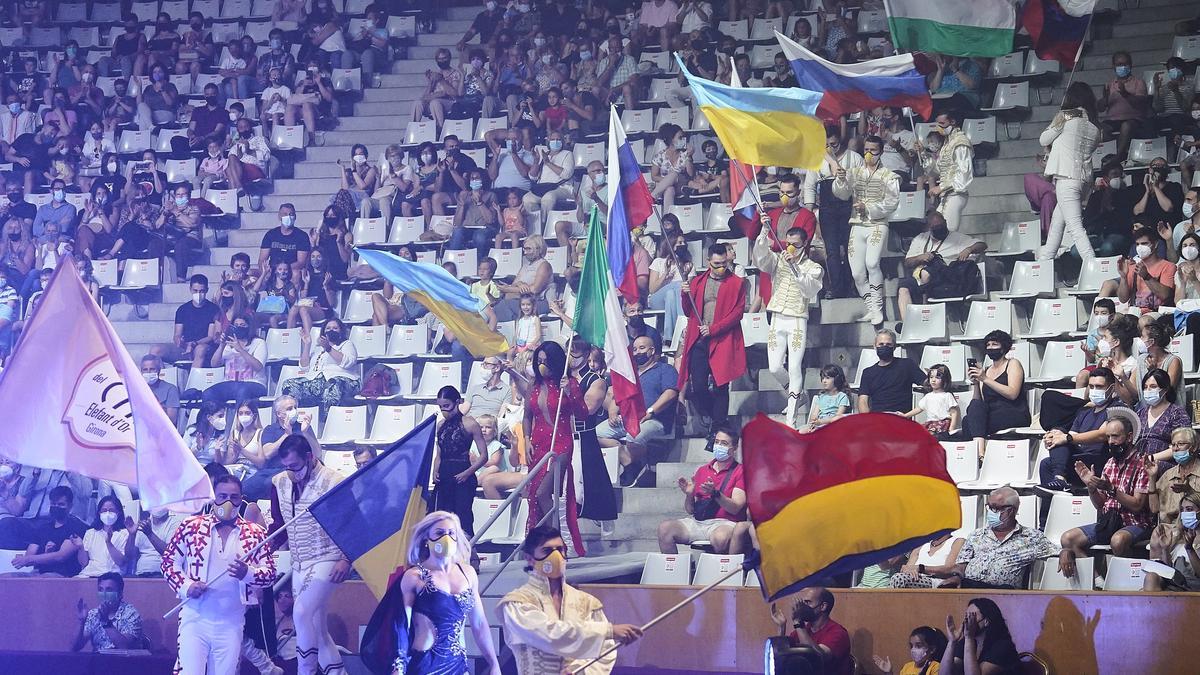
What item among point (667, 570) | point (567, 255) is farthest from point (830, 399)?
point (567, 255)

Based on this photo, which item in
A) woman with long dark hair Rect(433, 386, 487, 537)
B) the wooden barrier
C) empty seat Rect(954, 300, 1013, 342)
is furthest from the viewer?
empty seat Rect(954, 300, 1013, 342)

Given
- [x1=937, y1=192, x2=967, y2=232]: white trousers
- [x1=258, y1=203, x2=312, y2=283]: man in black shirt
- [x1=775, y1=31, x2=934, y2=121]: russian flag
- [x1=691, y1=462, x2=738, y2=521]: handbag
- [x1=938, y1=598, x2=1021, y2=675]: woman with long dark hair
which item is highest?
[x1=775, y1=31, x2=934, y2=121]: russian flag

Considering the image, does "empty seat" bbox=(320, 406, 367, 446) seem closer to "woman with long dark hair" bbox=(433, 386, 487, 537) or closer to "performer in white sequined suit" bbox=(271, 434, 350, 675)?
"woman with long dark hair" bbox=(433, 386, 487, 537)

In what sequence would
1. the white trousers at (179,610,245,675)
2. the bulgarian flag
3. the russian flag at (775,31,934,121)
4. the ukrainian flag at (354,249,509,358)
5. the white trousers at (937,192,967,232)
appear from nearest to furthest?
the white trousers at (179,610,245,675)
the bulgarian flag
the ukrainian flag at (354,249,509,358)
the russian flag at (775,31,934,121)
the white trousers at (937,192,967,232)

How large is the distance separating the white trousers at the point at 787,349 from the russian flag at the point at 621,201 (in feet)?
7.33

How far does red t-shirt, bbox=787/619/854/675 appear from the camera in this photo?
929 cm

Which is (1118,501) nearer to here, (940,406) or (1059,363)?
(940,406)

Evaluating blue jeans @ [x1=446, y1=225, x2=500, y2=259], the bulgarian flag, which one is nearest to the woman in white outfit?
the bulgarian flag

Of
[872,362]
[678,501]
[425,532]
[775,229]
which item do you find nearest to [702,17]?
[775,229]

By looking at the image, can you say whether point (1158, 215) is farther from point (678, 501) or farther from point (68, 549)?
point (68, 549)

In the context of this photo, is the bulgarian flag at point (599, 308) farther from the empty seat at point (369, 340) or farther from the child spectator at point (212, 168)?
the child spectator at point (212, 168)

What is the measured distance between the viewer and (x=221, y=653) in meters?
8.98

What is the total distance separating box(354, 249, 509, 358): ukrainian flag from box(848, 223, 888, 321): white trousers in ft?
12.9

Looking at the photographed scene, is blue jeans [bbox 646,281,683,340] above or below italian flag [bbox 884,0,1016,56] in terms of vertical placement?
below
